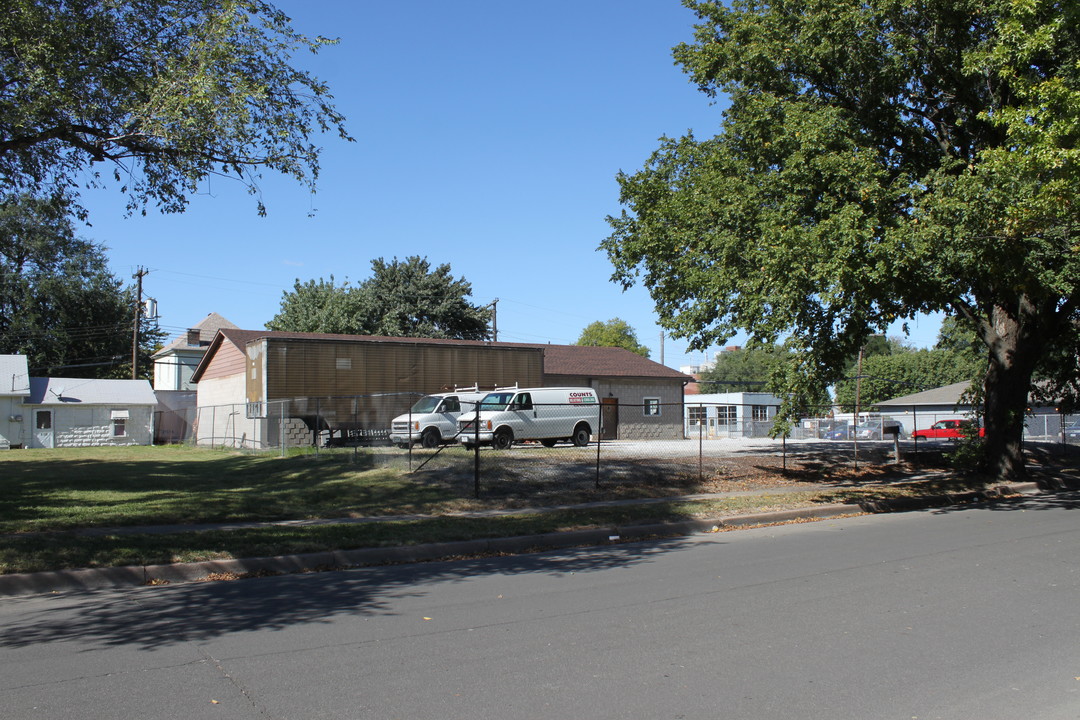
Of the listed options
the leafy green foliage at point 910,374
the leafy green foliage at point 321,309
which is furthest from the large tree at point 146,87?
the leafy green foliage at point 910,374

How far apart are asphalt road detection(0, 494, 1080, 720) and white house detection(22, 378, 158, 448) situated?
3609 centimetres

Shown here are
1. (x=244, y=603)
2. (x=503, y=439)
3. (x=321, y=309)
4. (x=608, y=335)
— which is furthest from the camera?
(x=608, y=335)

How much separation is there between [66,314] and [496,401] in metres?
45.9

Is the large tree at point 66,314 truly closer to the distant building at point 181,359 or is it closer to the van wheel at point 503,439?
the distant building at point 181,359

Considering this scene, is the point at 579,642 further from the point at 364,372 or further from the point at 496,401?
the point at 364,372

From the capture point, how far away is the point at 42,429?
128 ft

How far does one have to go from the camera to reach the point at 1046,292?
14883 millimetres

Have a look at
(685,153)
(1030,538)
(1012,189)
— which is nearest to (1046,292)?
(1012,189)

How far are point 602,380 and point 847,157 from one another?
26317 mm

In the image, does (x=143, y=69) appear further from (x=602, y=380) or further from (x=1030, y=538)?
(x=602, y=380)

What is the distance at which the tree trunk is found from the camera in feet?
61.9

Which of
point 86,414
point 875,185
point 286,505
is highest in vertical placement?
point 875,185

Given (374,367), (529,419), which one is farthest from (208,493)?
(374,367)

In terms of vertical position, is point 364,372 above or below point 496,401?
above
